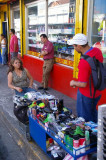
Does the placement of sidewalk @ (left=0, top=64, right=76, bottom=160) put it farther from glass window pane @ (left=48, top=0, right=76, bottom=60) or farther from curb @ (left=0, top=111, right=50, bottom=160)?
glass window pane @ (left=48, top=0, right=76, bottom=60)

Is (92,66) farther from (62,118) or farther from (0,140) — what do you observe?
(0,140)

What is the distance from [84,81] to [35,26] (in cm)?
587

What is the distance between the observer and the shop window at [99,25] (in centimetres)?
489

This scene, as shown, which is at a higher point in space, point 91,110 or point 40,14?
point 40,14

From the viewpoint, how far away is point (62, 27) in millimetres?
6645

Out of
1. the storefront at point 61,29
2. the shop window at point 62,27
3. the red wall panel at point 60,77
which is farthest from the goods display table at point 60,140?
the shop window at point 62,27

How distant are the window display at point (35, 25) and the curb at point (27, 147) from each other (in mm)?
4246

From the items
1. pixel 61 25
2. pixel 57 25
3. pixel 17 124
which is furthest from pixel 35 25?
pixel 17 124

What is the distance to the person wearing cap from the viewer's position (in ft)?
9.65

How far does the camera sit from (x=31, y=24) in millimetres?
8648

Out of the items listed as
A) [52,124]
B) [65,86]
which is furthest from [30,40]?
[52,124]

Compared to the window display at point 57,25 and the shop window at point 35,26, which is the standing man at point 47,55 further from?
the shop window at point 35,26

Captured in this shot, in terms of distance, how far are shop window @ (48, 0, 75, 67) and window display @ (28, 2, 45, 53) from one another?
57 cm

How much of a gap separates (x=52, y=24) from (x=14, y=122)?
379 centimetres
